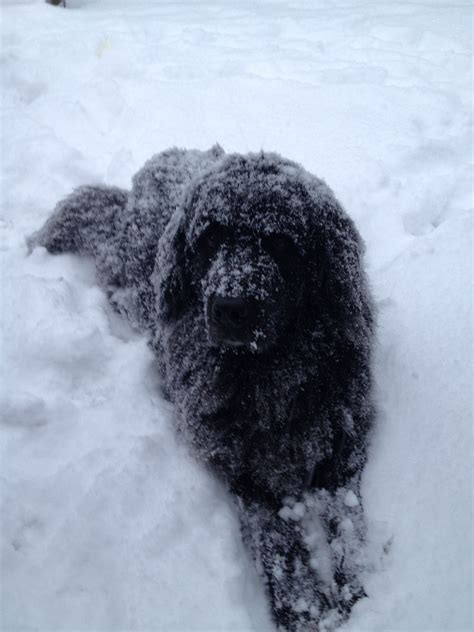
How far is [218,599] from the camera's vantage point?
Answer: 5.39ft

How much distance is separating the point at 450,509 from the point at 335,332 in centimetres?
78

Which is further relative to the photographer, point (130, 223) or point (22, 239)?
point (22, 239)

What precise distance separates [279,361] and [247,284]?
416 millimetres

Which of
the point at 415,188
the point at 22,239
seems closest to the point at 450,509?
the point at 415,188

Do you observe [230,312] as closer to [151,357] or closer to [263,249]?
[263,249]

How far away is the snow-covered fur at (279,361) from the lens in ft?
5.93

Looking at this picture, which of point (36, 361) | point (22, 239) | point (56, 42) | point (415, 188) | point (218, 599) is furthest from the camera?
point (56, 42)

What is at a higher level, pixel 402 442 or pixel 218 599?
pixel 402 442

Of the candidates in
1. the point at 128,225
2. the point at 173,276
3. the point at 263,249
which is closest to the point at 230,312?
the point at 263,249

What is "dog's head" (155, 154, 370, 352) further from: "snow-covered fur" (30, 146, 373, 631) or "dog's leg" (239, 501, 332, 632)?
"dog's leg" (239, 501, 332, 632)

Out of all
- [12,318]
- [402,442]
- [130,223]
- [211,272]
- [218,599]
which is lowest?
[218,599]

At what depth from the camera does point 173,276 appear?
2184mm

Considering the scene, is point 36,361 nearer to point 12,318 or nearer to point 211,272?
point 12,318

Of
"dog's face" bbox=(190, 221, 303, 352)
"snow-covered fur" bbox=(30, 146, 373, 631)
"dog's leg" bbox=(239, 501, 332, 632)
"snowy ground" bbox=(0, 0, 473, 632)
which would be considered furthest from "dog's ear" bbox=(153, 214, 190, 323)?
"dog's leg" bbox=(239, 501, 332, 632)
